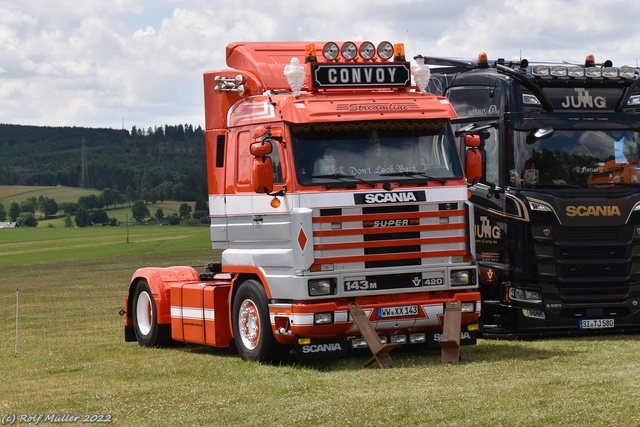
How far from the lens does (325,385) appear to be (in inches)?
513

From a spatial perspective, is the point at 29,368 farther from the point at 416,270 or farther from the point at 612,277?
the point at 612,277

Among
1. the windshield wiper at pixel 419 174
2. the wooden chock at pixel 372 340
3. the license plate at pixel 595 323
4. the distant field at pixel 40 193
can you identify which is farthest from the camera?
the distant field at pixel 40 193

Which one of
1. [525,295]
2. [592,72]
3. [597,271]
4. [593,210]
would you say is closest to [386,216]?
[525,295]

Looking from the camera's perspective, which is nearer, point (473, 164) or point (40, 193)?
point (473, 164)

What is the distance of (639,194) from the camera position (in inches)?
695

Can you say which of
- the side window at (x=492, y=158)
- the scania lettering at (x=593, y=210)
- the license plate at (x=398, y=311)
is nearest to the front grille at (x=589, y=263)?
the scania lettering at (x=593, y=210)

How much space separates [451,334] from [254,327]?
2.68m

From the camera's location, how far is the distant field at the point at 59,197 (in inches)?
5655

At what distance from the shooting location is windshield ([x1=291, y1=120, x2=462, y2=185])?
48.5 feet

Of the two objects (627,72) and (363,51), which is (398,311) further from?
(627,72)

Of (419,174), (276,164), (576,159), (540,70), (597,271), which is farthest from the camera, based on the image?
(540,70)

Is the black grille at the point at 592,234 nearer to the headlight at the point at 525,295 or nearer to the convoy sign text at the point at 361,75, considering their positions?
the headlight at the point at 525,295

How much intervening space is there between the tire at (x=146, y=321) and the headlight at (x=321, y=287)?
5.01 m

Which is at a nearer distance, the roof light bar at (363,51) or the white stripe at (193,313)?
the roof light bar at (363,51)
